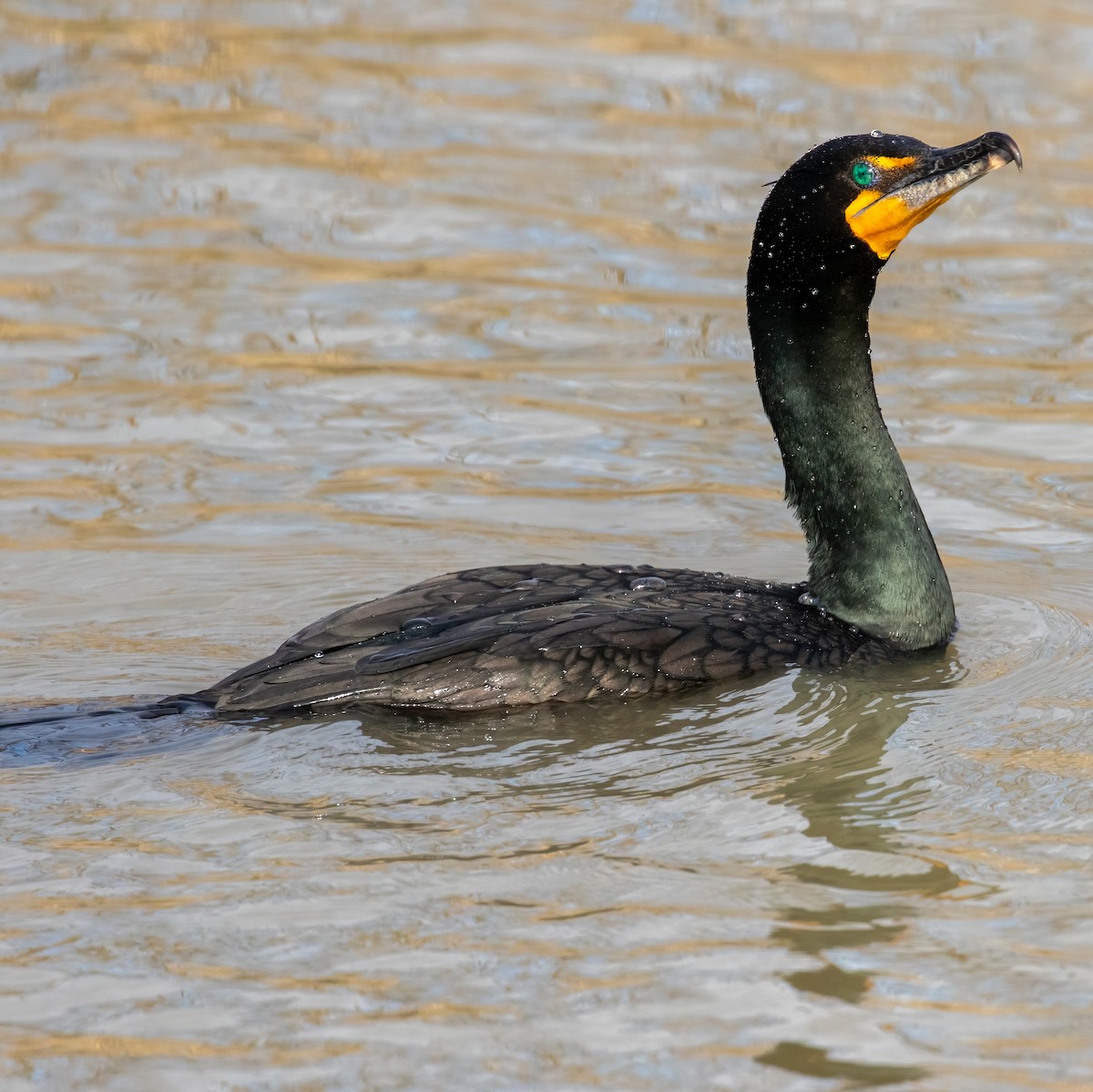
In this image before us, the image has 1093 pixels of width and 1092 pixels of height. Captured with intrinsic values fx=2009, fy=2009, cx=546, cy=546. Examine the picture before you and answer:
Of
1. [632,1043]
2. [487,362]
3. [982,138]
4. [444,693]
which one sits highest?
[982,138]

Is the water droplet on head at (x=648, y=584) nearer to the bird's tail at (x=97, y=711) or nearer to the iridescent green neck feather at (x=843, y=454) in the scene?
the iridescent green neck feather at (x=843, y=454)

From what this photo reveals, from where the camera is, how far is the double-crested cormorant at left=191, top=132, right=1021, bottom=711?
5516mm

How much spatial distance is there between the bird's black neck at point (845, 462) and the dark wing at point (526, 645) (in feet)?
0.73

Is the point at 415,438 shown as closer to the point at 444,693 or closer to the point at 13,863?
the point at 444,693

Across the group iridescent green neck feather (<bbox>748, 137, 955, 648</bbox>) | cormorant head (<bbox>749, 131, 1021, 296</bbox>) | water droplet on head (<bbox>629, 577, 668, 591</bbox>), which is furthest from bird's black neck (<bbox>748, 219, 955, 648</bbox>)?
water droplet on head (<bbox>629, 577, 668, 591</bbox>)

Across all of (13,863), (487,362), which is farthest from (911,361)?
(13,863)

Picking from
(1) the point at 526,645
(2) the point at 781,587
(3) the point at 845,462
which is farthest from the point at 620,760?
(3) the point at 845,462

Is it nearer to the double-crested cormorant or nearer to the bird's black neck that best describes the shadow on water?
the double-crested cormorant

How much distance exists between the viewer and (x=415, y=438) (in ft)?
28.1

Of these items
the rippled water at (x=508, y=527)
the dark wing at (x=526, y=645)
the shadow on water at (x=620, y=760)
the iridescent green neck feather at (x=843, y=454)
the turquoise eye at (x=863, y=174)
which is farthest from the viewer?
the iridescent green neck feather at (x=843, y=454)

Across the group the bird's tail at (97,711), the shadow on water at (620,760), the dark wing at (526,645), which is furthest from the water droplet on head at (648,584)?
the bird's tail at (97,711)

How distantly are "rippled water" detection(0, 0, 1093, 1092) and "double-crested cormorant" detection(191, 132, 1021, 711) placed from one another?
0.44 ft

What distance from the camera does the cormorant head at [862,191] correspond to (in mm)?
5789

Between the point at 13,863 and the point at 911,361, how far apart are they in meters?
5.75
